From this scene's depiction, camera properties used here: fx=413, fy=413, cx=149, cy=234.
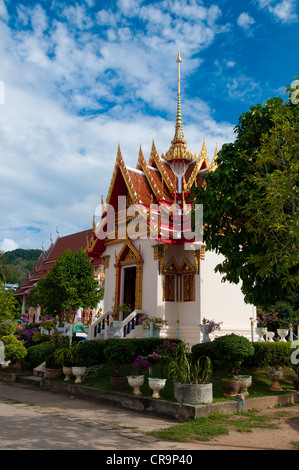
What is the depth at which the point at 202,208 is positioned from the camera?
893 cm

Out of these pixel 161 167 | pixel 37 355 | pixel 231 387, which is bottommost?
pixel 231 387

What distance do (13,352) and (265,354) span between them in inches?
294

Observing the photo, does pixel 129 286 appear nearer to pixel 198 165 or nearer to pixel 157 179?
pixel 157 179

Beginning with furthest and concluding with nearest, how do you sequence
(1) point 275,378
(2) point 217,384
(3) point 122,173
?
(3) point 122,173 → (1) point 275,378 → (2) point 217,384

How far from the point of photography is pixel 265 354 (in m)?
10.5

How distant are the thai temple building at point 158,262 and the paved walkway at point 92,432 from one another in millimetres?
4630

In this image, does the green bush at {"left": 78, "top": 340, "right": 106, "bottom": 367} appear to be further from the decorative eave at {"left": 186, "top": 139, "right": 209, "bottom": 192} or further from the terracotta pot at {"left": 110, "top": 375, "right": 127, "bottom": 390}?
the decorative eave at {"left": 186, "top": 139, "right": 209, "bottom": 192}

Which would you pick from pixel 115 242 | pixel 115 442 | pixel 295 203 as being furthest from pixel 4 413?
pixel 115 242

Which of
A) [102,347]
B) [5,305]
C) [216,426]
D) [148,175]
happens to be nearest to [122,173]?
[148,175]

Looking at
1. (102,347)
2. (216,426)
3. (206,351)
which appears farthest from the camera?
(102,347)

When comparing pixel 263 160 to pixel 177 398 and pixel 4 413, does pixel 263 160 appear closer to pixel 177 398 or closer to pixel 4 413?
pixel 177 398

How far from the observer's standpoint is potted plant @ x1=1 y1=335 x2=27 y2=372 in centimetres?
1268

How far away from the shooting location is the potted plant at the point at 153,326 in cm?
1177

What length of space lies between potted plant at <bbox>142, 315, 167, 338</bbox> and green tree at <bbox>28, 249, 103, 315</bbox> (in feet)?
19.1
